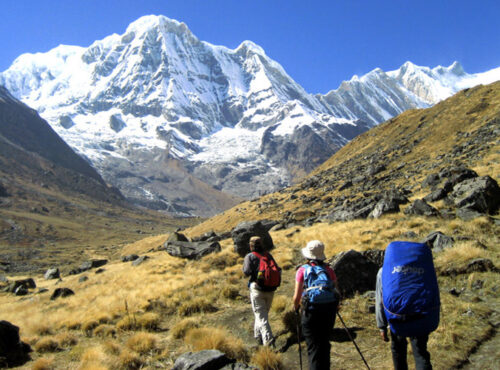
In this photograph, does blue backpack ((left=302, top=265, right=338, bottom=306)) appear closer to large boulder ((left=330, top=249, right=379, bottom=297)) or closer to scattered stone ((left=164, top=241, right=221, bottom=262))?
large boulder ((left=330, top=249, right=379, bottom=297))

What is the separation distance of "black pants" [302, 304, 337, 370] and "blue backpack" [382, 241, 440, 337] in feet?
3.48

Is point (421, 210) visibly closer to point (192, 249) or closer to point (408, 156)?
point (192, 249)

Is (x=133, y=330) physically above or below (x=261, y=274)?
below

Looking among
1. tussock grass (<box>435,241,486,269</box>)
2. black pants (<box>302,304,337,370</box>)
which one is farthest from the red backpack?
tussock grass (<box>435,241,486,269</box>)

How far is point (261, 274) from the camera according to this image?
757 cm

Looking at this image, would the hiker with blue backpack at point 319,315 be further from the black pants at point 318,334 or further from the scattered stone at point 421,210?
the scattered stone at point 421,210

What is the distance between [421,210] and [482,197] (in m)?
2.89

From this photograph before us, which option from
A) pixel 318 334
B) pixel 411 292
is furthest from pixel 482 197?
pixel 318 334

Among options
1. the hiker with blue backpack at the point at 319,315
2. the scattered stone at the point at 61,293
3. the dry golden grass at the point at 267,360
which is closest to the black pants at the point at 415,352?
the hiker with blue backpack at the point at 319,315

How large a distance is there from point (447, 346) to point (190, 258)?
59.7 feet

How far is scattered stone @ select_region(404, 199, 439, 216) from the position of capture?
1741 centimetres

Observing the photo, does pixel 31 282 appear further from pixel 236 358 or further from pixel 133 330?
pixel 236 358

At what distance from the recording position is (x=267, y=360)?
21.9 ft

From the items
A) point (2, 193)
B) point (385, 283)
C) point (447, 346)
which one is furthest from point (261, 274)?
point (2, 193)
